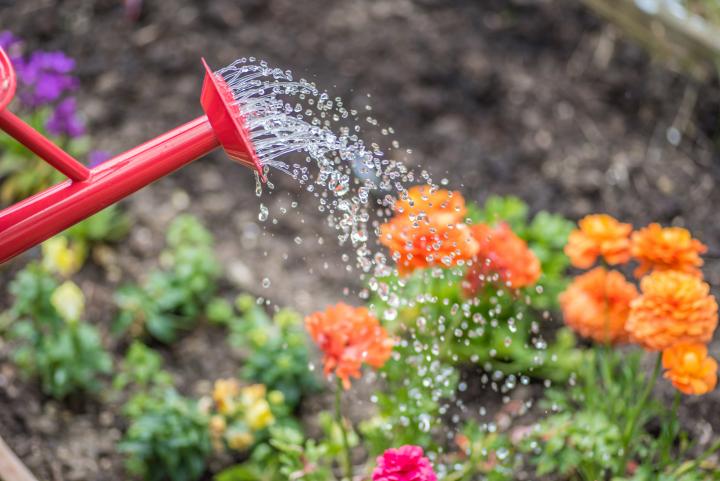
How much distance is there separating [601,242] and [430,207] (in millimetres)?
341

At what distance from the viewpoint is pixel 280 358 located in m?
1.93

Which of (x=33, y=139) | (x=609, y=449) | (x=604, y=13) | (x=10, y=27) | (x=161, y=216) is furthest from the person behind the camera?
(x=604, y=13)

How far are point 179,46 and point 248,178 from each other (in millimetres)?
618

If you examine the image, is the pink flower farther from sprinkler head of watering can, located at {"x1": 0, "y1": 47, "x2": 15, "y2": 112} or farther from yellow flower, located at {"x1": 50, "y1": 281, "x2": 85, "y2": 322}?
yellow flower, located at {"x1": 50, "y1": 281, "x2": 85, "y2": 322}

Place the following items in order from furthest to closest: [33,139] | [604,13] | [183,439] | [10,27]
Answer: [604,13] < [10,27] < [183,439] < [33,139]

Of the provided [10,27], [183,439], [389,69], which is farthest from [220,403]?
[10,27]

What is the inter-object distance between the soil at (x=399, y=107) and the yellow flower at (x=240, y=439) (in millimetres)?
298

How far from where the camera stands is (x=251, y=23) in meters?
3.02

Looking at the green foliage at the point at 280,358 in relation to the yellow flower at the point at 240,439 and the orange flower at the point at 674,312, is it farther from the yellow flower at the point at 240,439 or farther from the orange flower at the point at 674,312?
the orange flower at the point at 674,312

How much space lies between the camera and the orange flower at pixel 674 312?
1.43 meters

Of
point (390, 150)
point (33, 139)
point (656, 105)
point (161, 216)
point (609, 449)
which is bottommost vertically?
point (609, 449)

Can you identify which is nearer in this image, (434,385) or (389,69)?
(434,385)

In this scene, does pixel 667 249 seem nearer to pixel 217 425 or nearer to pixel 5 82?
pixel 217 425

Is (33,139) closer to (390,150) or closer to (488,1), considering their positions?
(390,150)
